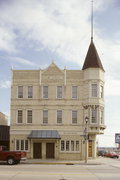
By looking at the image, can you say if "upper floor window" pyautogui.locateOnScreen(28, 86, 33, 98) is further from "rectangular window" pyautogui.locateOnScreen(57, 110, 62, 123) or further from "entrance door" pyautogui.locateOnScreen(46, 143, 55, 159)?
"entrance door" pyautogui.locateOnScreen(46, 143, 55, 159)

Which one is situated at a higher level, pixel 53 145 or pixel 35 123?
pixel 35 123

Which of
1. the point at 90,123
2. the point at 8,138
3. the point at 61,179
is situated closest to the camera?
the point at 61,179

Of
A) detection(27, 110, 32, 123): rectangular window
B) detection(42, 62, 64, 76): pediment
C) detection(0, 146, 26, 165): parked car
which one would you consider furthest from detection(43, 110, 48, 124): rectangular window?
detection(0, 146, 26, 165): parked car

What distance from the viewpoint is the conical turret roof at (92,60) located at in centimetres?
4425

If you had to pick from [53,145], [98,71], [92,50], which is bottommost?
[53,145]

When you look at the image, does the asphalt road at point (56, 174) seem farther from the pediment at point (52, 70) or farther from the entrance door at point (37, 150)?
the pediment at point (52, 70)

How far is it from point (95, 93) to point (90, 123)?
3.73 m

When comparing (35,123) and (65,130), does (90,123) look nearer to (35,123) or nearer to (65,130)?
(65,130)

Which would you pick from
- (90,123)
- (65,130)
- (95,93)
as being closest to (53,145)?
(65,130)

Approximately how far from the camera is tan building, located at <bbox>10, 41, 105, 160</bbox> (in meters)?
43.7

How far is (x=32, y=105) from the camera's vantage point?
1761 inches

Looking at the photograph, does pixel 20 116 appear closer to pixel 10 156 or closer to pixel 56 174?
pixel 10 156

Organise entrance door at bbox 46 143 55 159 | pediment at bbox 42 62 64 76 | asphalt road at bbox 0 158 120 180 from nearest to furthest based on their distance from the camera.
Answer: asphalt road at bbox 0 158 120 180 < entrance door at bbox 46 143 55 159 < pediment at bbox 42 62 64 76

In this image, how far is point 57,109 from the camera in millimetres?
44500
